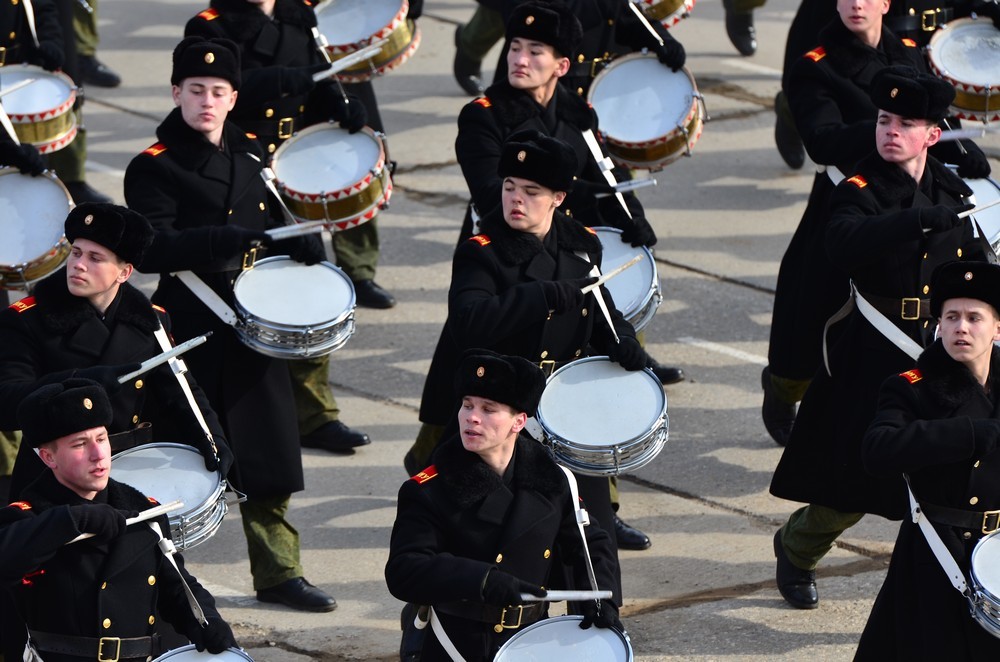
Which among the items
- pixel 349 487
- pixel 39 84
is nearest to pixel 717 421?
pixel 349 487

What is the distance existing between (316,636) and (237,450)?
0.71m

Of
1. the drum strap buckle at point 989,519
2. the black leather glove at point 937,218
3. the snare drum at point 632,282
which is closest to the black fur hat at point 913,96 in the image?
the black leather glove at point 937,218

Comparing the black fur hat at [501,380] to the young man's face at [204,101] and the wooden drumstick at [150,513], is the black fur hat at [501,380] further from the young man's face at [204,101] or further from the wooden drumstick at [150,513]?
the young man's face at [204,101]

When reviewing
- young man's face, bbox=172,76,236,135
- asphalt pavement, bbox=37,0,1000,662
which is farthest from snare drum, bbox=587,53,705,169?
young man's face, bbox=172,76,236,135

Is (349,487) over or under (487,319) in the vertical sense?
under

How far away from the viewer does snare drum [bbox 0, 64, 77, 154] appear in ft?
30.5

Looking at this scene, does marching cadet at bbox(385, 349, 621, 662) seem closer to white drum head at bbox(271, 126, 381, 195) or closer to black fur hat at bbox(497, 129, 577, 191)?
black fur hat at bbox(497, 129, 577, 191)

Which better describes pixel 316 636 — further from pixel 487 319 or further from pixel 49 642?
pixel 49 642

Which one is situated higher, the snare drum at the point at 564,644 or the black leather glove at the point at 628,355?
the snare drum at the point at 564,644

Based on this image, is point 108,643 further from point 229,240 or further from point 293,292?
point 293,292

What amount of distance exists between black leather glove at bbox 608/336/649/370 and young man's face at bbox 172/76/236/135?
163cm

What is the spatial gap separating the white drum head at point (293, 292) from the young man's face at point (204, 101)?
542 millimetres

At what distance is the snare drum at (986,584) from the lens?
5.91 metres

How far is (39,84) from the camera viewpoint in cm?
955
